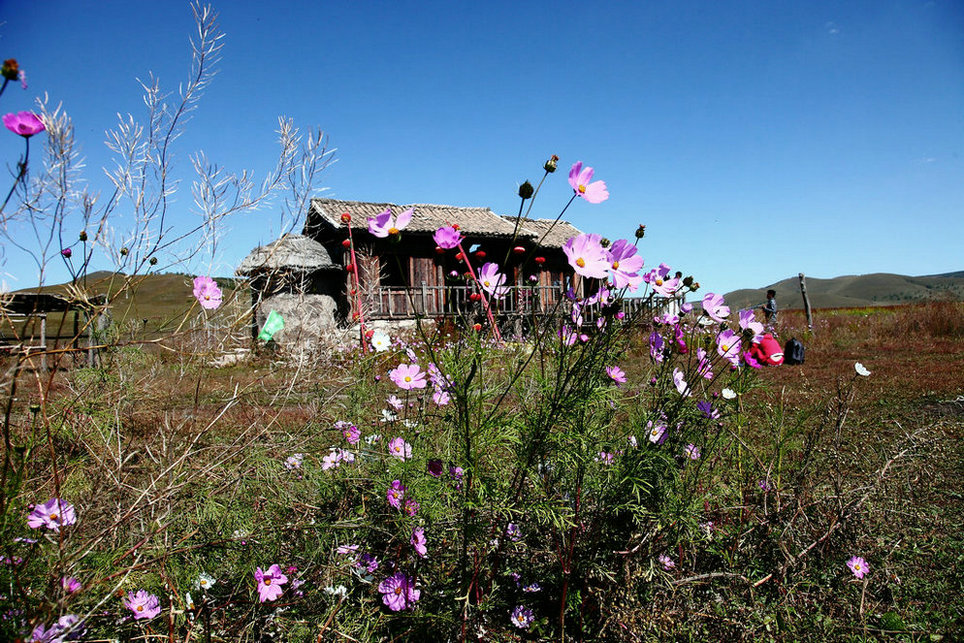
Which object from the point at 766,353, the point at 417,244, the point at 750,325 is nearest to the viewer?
the point at 750,325

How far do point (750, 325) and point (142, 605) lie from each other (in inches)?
67.5

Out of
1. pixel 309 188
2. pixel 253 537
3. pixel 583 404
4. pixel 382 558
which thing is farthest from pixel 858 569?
pixel 309 188

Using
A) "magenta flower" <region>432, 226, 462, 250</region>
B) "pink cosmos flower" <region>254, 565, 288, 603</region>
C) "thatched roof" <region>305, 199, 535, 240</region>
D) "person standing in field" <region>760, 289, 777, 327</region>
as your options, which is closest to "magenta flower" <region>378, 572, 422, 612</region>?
"pink cosmos flower" <region>254, 565, 288, 603</region>

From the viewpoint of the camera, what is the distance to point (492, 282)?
3.55 feet

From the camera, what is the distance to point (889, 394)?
179 inches

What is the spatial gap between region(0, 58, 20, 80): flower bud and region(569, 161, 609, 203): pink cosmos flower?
0.95 m

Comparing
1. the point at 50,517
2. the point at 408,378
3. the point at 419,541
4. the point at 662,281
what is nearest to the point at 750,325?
the point at 662,281

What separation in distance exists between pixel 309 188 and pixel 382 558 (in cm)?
124

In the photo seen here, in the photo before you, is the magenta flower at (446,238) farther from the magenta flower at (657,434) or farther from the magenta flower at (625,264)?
the magenta flower at (657,434)

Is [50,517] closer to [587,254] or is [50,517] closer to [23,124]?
[23,124]

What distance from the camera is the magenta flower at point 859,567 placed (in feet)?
4.76

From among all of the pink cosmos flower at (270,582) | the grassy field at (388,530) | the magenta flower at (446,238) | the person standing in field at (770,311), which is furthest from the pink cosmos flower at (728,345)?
the person standing in field at (770,311)

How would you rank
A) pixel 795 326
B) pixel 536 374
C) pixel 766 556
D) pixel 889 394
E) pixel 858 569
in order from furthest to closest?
pixel 795 326, pixel 889 394, pixel 766 556, pixel 858 569, pixel 536 374

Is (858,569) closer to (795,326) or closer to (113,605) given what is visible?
(113,605)
